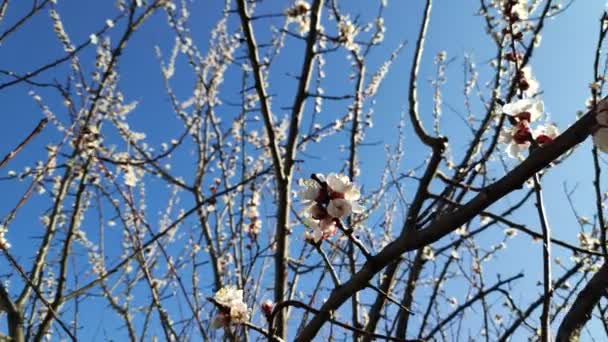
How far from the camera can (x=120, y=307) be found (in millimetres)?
4258

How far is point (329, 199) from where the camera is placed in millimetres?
1579

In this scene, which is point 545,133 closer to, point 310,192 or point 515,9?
point 310,192

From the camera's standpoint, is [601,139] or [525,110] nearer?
[601,139]

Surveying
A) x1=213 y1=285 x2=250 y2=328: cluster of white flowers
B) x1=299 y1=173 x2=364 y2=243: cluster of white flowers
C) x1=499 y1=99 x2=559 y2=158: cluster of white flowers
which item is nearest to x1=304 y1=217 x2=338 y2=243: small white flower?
x1=299 y1=173 x2=364 y2=243: cluster of white flowers

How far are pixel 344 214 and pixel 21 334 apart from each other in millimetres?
2447

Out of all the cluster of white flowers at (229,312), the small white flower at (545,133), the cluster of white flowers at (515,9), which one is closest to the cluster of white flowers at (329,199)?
the cluster of white flowers at (229,312)

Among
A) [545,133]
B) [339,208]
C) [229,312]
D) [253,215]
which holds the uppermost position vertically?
[253,215]

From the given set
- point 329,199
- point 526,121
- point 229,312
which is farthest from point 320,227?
point 526,121

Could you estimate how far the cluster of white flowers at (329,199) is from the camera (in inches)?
61.1

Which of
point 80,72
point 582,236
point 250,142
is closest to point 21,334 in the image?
point 80,72

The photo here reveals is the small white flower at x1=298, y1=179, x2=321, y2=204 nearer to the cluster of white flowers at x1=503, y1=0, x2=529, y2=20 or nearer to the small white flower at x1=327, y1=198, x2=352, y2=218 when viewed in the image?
the small white flower at x1=327, y1=198, x2=352, y2=218

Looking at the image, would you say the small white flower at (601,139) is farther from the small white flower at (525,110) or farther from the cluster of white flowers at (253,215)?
the cluster of white flowers at (253,215)

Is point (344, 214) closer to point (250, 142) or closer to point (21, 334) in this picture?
point (21, 334)

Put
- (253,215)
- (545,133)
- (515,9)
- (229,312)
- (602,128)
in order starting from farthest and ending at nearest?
(253,215)
(515,9)
(229,312)
(545,133)
(602,128)
